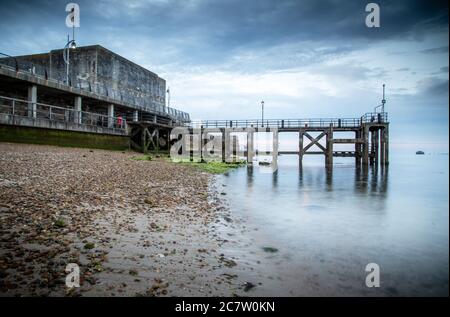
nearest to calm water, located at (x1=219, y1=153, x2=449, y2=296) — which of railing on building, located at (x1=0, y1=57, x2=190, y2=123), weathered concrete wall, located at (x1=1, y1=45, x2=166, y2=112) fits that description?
railing on building, located at (x1=0, y1=57, x2=190, y2=123)

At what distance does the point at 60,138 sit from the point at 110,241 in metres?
17.9

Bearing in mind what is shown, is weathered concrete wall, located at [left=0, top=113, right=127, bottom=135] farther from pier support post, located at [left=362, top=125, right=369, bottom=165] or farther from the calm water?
pier support post, located at [left=362, top=125, right=369, bottom=165]

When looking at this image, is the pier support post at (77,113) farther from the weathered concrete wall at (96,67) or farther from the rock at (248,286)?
the rock at (248,286)

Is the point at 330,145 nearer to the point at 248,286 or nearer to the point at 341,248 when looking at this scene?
the point at 341,248

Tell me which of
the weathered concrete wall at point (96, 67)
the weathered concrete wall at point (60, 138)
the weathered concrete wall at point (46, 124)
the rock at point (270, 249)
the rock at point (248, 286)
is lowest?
the rock at point (270, 249)

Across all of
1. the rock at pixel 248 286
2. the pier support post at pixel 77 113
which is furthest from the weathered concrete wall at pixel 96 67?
the rock at pixel 248 286

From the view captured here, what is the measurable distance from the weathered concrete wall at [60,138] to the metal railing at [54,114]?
Result: 91 centimetres

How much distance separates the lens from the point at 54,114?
67.8ft

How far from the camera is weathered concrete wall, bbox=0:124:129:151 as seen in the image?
52.6 feet

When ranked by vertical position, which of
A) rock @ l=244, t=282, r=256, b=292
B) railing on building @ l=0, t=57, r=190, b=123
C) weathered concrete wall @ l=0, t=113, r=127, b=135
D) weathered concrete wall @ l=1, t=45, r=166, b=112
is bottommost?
rock @ l=244, t=282, r=256, b=292

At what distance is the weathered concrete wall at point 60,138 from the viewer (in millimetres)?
16031

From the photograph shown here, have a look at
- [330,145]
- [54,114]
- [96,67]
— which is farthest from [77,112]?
[330,145]

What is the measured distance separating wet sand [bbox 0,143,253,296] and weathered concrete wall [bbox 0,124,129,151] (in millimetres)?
9235
